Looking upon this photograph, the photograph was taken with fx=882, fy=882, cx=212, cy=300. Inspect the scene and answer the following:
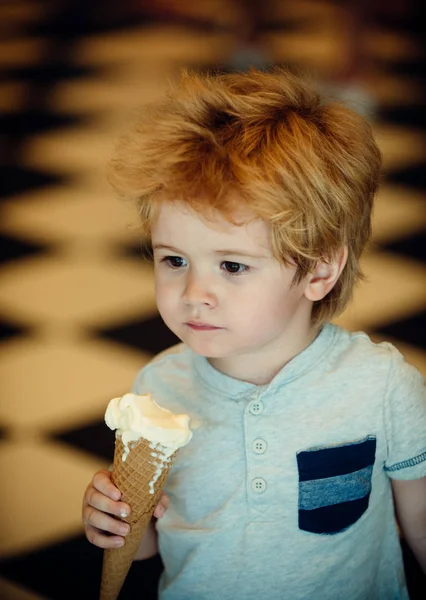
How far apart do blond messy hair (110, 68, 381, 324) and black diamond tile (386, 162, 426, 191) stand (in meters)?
1.78

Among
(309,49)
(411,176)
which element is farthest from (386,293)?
(309,49)

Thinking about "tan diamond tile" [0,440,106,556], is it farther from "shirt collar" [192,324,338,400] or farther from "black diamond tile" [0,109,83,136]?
"black diamond tile" [0,109,83,136]

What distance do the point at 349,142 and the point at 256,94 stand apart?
122mm

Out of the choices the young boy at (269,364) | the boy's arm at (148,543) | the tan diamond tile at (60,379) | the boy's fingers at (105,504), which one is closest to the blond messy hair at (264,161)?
the young boy at (269,364)

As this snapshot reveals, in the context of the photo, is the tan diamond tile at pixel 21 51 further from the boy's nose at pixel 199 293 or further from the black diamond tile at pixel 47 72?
the boy's nose at pixel 199 293

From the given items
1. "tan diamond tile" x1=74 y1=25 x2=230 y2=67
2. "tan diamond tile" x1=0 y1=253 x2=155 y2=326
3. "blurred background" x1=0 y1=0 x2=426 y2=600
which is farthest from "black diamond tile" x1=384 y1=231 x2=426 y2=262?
"tan diamond tile" x1=74 y1=25 x2=230 y2=67

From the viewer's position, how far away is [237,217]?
95cm

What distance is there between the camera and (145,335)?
6.89 ft

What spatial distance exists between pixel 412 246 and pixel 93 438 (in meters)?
1.14

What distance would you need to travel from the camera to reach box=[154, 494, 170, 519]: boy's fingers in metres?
1.02

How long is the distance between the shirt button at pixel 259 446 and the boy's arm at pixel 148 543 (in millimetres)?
243

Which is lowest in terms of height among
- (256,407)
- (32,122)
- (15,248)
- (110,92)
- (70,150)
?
(256,407)

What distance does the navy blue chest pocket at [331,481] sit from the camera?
3.41 feet

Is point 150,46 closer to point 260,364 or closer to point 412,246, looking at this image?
point 412,246
